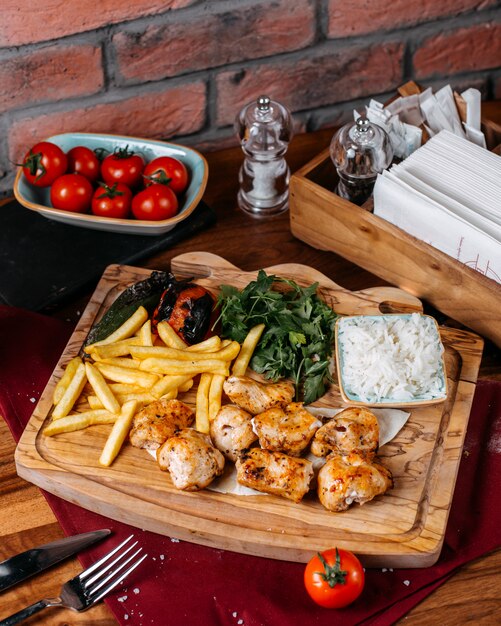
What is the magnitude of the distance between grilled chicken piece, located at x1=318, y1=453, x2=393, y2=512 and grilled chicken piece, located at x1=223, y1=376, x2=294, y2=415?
307 millimetres

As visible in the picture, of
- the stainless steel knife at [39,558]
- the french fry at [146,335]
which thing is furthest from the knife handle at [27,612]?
the french fry at [146,335]

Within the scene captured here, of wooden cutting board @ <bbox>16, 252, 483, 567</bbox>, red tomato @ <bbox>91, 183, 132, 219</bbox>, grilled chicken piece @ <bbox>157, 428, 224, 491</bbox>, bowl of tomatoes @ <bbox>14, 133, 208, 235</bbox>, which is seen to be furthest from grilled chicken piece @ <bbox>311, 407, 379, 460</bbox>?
red tomato @ <bbox>91, 183, 132, 219</bbox>

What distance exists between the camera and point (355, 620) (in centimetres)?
228

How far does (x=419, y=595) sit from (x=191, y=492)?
72cm

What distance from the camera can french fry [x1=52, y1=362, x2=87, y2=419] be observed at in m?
2.72

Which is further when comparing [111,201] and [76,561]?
[111,201]

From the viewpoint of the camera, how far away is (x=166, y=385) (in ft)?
8.93

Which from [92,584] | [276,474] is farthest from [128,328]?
[92,584]

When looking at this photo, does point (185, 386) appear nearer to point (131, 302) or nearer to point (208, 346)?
point (208, 346)

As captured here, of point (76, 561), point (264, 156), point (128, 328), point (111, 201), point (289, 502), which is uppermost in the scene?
point (264, 156)

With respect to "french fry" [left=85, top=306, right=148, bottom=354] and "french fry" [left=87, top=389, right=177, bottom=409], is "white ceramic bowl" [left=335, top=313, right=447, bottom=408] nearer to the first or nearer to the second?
"french fry" [left=87, top=389, right=177, bottom=409]

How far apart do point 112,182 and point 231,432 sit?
1274 mm

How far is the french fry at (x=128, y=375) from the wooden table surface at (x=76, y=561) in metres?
0.38

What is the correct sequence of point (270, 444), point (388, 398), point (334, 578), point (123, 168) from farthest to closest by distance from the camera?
point (123, 168), point (388, 398), point (270, 444), point (334, 578)
